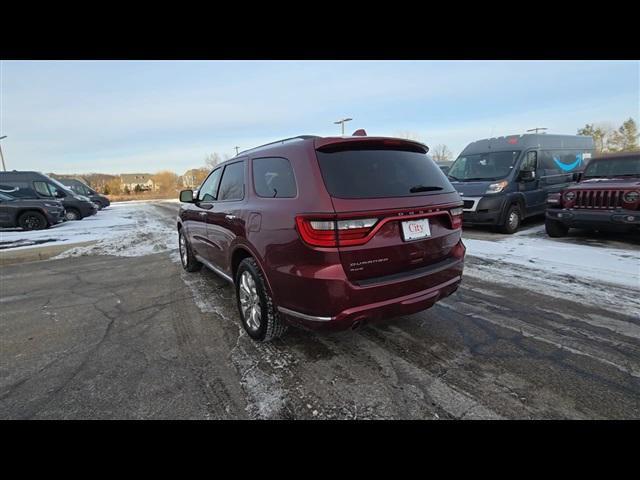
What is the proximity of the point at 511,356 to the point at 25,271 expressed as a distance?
28.7 ft

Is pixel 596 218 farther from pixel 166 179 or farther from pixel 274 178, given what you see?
pixel 166 179

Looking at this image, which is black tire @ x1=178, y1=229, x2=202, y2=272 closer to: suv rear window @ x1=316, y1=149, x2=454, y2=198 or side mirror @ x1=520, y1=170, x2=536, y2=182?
suv rear window @ x1=316, y1=149, x2=454, y2=198

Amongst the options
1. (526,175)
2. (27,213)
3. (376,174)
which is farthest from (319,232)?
(27,213)

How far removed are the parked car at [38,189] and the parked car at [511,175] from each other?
627 inches

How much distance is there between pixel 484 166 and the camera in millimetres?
8891

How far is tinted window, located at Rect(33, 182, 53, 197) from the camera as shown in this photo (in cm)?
1327

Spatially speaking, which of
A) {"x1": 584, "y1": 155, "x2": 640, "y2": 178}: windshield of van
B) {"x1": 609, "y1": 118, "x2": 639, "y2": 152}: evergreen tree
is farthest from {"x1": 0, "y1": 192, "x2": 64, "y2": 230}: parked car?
{"x1": 609, "y1": 118, "x2": 639, "y2": 152}: evergreen tree

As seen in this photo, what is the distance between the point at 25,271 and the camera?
262 inches

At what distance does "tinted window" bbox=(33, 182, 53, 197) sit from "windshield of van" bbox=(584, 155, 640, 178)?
1888cm

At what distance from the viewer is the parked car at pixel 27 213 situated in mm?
11703

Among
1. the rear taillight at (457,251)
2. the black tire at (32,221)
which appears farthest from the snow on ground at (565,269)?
the black tire at (32,221)

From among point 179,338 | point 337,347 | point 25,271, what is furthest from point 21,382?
point 25,271

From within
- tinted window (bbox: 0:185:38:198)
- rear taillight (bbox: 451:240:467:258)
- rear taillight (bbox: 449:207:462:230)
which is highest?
tinted window (bbox: 0:185:38:198)

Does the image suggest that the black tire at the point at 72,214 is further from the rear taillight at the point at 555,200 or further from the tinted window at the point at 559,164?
the tinted window at the point at 559,164
